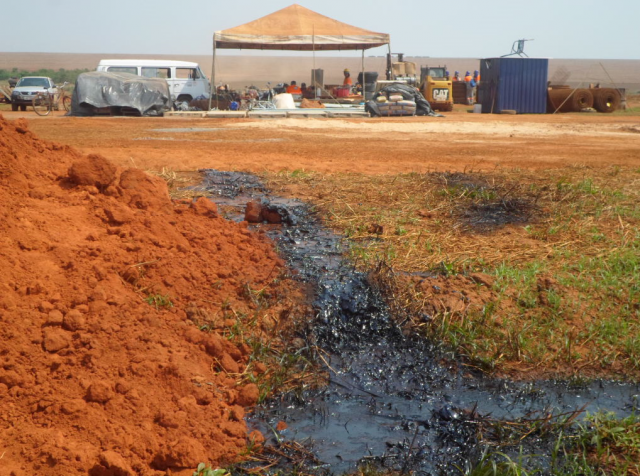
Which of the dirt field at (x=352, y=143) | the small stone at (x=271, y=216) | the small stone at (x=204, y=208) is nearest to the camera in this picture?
the small stone at (x=204, y=208)

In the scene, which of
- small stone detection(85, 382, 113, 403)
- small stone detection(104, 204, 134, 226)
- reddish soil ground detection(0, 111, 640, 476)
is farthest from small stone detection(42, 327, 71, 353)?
small stone detection(104, 204, 134, 226)

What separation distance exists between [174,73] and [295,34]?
546 cm

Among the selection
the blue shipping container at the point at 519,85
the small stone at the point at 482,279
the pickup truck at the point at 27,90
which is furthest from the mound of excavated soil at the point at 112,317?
the pickup truck at the point at 27,90

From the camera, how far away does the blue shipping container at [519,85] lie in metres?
26.7

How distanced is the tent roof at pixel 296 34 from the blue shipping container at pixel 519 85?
503 centimetres

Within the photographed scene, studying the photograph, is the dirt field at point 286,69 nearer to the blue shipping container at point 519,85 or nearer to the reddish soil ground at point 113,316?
the blue shipping container at point 519,85

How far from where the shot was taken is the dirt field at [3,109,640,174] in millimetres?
10258

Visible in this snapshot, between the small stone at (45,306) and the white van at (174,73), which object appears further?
the white van at (174,73)

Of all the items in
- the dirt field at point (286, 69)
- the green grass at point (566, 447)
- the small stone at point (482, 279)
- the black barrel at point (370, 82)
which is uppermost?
the dirt field at point (286, 69)

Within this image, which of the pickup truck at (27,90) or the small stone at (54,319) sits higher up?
the pickup truck at (27,90)

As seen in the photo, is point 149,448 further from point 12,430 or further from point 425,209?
point 425,209

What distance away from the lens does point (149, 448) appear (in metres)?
3.07

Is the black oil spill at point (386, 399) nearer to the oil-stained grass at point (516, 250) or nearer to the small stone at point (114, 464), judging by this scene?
the oil-stained grass at point (516, 250)

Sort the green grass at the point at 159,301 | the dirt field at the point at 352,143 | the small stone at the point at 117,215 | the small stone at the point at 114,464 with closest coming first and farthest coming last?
the small stone at the point at 114,464
the green grass at the point at 159,301
the small stone at the point at 117,215
the dirt field at the point at 352,143
